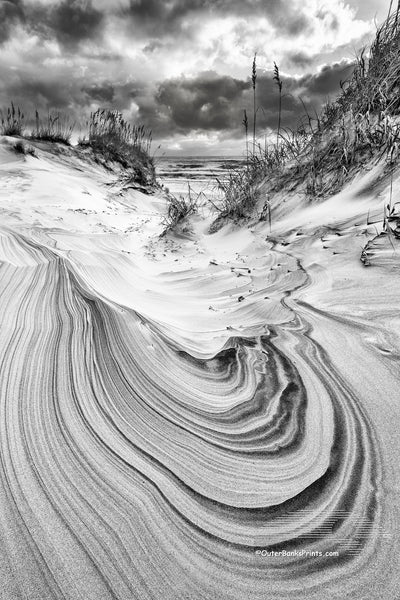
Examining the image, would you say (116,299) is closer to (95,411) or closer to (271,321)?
(271,321)

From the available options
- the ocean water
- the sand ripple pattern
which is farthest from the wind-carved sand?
the ocean water

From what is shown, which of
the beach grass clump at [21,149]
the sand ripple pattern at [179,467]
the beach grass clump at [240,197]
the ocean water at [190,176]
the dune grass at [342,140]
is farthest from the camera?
the ocean water at [190,176]

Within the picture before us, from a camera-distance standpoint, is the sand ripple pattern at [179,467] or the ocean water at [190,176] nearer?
the sand ripple pattern at [179,467]

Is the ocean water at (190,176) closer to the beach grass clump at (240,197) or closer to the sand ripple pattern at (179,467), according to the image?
the beach grass clump at (240,197)

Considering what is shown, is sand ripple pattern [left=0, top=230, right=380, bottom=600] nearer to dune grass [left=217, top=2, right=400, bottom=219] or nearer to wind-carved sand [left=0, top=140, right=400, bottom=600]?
wind-carved sand [left=0, top=140, right=400, bottom=600]

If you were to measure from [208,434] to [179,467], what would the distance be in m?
→ 0.12

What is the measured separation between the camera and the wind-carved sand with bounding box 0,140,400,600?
56cm

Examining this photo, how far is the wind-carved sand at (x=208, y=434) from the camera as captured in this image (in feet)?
1.85

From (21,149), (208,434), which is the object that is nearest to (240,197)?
(208,434)

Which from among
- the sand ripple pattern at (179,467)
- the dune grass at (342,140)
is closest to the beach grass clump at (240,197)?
the dune grass at (342,140)

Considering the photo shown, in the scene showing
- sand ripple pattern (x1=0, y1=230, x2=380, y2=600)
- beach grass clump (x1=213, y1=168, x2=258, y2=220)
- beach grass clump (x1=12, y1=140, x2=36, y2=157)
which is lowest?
sand ripple pattern (x1=0, y1=230, x2=380, y2=600)

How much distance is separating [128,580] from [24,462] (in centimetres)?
33

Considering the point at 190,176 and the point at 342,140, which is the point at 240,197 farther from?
the point at 190,176

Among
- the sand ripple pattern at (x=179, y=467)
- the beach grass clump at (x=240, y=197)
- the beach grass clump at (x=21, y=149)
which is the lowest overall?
the sand ripple pattern at (x=179, y=467)
